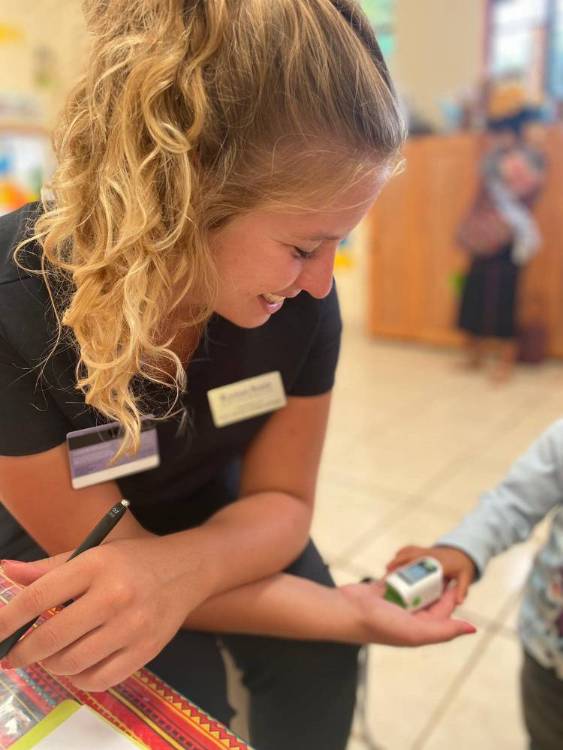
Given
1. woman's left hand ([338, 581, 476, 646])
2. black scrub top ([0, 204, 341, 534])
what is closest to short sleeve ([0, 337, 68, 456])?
black scrub top ([0, 204, 341, 534])

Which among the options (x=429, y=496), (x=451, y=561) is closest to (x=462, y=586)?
(x=451, y=561)

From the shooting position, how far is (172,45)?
→ 1.54 ft

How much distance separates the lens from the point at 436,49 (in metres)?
4.06

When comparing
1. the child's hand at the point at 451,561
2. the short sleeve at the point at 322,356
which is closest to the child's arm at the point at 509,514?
the child's hand at the point at 451,561

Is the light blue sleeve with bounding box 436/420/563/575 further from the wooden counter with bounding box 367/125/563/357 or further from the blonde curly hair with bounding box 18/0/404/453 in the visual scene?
the wooden counter with bounding box 367/125/563/357

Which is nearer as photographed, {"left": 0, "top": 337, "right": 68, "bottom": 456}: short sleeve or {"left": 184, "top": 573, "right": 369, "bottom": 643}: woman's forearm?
{"left": 0, "top": 337, "right": 68, "bottom": 456}: short sleeve

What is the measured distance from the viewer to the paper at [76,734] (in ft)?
1.47

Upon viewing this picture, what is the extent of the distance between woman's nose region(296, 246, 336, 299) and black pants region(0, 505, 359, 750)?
403mm

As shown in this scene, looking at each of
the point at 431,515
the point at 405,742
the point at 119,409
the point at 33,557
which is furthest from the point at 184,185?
the point at 431,515

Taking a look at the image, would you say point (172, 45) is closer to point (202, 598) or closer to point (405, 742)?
point (202, 598)

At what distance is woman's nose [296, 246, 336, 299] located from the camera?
0.60 m

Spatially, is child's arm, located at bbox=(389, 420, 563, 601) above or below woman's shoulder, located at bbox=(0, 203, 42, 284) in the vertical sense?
below

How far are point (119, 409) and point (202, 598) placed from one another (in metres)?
0.21

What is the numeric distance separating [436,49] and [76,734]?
4.42m
